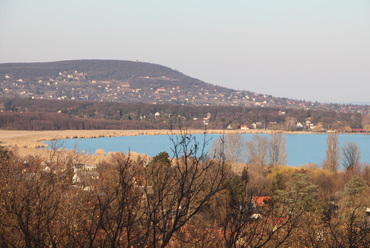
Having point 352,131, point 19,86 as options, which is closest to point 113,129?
point 352,131

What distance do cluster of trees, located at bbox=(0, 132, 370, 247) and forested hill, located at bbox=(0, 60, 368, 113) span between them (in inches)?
4036

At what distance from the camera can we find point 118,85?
142375mm

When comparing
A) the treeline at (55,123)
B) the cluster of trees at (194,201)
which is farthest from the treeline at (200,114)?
the cluster of trees at (194,201)

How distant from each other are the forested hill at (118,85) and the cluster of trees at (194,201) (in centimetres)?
→ 10253

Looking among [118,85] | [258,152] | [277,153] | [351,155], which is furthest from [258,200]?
[118,85]

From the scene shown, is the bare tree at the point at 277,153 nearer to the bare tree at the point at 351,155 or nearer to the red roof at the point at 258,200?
the bare tree at the point at 351,155

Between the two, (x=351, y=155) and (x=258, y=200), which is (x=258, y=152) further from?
(x=258, y=200)

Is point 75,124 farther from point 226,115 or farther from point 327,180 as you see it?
point 327,180

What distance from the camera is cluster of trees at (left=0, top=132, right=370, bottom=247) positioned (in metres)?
3.71

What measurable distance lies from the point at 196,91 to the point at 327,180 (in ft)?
404

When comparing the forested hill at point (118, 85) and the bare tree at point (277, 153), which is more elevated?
the forested hill at point (118, 85)

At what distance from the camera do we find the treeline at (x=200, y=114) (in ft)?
223

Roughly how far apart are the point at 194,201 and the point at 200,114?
64.4 meters

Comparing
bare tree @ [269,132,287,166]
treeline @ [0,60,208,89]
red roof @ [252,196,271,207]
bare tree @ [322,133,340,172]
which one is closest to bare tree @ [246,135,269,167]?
bare tree @ [269,132,287,166]
